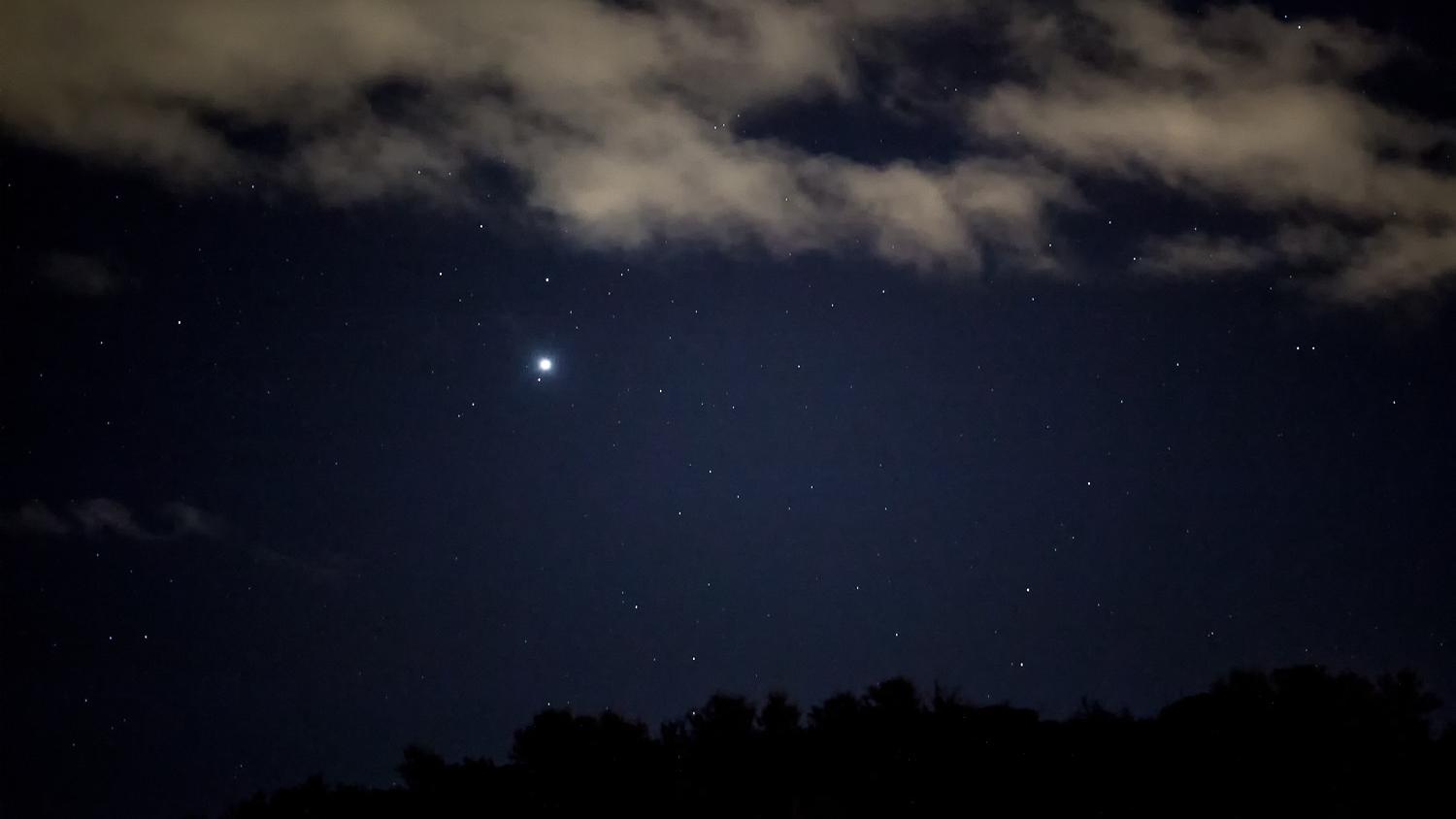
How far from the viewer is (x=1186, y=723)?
81.3 ft

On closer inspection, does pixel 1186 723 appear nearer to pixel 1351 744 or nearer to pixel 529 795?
pixel 1351 744

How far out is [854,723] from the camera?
3181 cm

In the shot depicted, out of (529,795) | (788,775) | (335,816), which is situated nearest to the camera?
(788,775)

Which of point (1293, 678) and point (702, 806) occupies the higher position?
point (1293, 678)

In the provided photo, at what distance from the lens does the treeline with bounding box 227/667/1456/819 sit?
2216cm

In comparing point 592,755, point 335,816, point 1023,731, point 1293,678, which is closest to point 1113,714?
point 1023,731

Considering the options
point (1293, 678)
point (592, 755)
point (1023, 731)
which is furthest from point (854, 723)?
point (1293, 678)

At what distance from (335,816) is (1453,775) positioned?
93.0 ft

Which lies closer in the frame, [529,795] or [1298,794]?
[1298,794]

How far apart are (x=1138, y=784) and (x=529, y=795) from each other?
54.5 feet

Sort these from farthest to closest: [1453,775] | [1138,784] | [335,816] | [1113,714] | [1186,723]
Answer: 1. [335,816]
2. [1113,714]
3. [1186,723]
4. [1138,784]
5. [1453,775]

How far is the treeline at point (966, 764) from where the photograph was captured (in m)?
22.2

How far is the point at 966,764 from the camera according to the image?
25.8 metres

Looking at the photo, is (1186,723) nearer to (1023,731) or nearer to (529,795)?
(1023,731)
